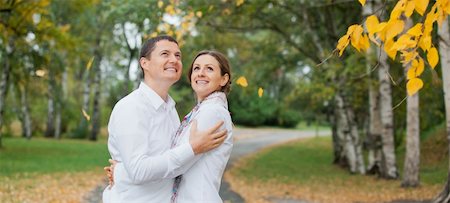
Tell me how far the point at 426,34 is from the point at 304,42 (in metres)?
18.6

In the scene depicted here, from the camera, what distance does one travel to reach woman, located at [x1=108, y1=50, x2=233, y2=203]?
288 centimetres

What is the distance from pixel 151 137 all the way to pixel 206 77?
1.59ft

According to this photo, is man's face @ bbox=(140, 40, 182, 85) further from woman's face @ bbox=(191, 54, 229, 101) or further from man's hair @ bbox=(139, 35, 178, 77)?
woman's face @ bbox=(191, 54, 229, 101)

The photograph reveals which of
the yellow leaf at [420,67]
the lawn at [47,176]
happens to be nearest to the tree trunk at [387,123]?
the lawn at [47,176]

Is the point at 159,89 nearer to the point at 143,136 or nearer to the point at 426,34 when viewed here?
the point at 143,136

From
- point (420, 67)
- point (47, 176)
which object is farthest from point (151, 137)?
point (47, 176)

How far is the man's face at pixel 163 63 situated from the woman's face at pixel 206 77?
125 millimetres

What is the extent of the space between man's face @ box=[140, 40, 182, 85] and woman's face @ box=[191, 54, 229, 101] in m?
0.12

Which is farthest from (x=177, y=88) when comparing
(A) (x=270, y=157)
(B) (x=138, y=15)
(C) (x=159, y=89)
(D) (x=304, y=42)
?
(C) (x=159, y=89)

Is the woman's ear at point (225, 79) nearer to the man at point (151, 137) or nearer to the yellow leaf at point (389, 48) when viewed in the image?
the man at point (151, 137)

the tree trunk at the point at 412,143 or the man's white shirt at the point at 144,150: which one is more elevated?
the man's white shirt at the point at 144,150

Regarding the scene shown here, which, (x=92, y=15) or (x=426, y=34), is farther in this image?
(x=92, y=15)

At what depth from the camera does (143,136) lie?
9.14 feet

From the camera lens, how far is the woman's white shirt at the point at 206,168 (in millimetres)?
2867
